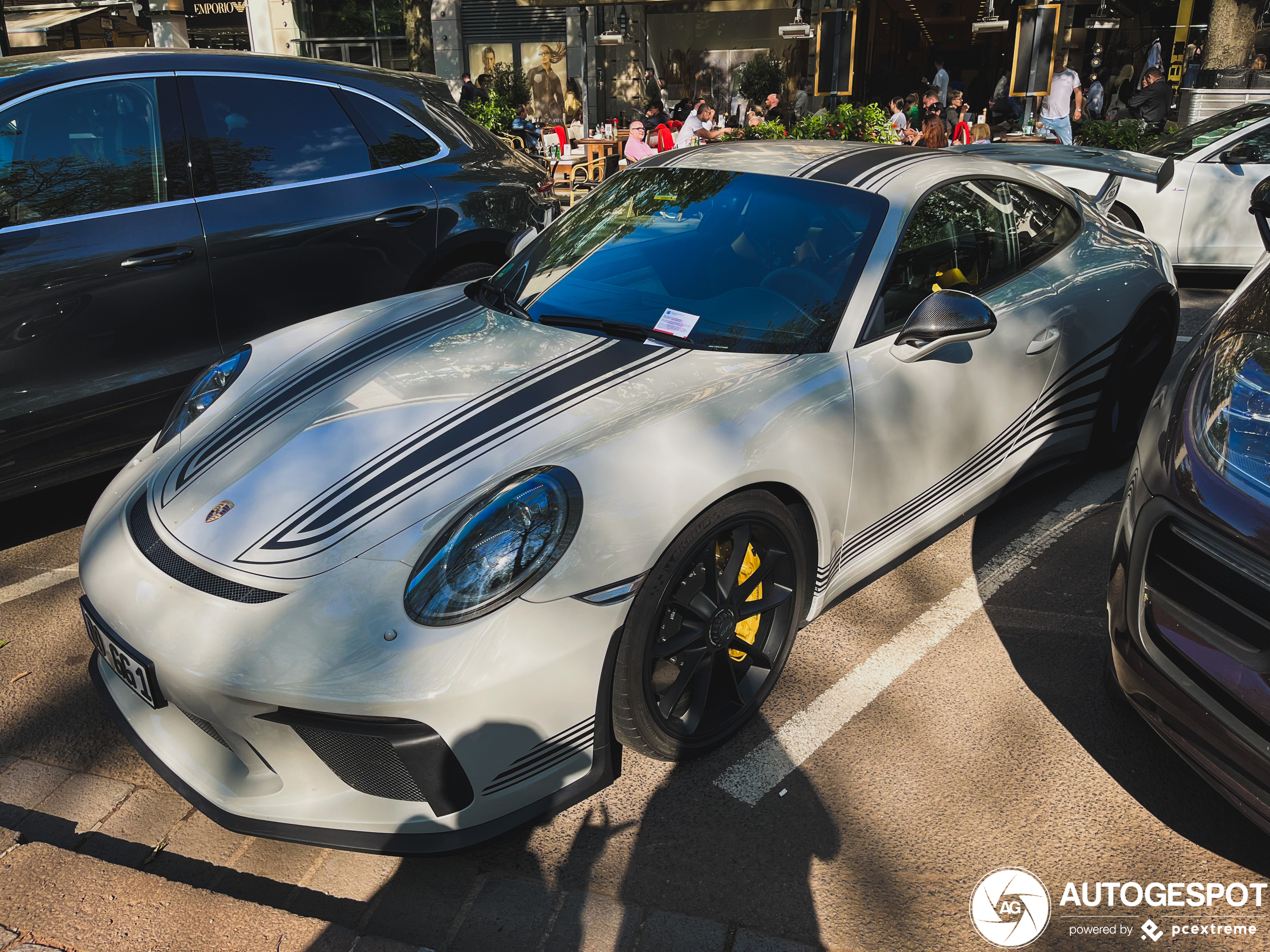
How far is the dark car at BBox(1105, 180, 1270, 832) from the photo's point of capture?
195cm

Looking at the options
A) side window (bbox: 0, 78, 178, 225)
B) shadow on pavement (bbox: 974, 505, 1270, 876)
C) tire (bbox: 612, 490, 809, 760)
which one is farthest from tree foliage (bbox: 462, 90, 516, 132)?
tire (bbox: 612, 490, 809, 760)

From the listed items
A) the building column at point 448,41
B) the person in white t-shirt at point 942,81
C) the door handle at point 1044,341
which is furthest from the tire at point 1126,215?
the building column at point 448,41

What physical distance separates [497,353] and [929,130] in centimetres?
907

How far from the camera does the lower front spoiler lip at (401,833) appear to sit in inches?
82.3

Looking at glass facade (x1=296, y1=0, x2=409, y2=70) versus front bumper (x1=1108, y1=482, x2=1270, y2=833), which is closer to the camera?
front bumper (x1=1108, y1=482, x2=1270, y2=833)

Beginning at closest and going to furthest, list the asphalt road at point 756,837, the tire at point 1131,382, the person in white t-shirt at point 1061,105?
the asphalt road at point 756,837
the tire at point 1131,382
the person in white t-shirt at point 1061,105

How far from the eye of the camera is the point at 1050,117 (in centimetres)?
1263

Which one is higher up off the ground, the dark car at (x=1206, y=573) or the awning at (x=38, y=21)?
the awning at (x=38, y=21)

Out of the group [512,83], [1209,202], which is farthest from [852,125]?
[512,83]

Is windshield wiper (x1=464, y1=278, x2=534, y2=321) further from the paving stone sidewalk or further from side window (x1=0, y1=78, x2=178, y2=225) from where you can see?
the paving stone sidewalk

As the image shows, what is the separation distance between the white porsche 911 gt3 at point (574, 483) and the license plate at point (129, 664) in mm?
12

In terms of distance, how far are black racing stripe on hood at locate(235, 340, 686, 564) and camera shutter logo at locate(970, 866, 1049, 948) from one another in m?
1.49

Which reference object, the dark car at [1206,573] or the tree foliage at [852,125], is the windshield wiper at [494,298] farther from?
the tree foliage at [852,125]

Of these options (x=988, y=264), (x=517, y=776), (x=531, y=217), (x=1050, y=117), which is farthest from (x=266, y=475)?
(x=1050, y=117)
